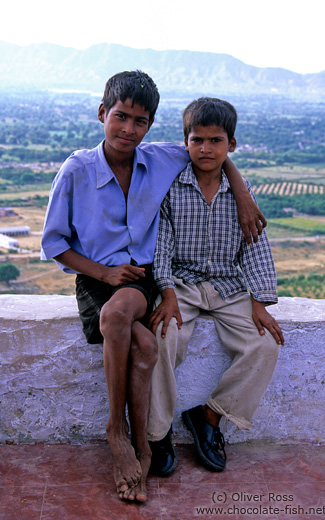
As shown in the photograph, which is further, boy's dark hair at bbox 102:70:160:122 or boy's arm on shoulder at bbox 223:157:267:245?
boy's arm on shoulder at bbox 223:157:267:245

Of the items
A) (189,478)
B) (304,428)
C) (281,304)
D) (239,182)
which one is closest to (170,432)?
(189,478)

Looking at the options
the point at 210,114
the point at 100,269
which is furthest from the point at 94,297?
the point at 210,114

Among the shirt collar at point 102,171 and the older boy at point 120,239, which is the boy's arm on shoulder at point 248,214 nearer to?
the older boy at point 120,239

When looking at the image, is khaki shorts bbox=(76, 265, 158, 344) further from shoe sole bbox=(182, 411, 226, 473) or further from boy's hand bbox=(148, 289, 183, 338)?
shoe sole bbox=(182, 411, 226, 473)

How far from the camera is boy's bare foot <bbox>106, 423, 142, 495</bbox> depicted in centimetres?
179

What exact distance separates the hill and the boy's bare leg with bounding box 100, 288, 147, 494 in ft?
412

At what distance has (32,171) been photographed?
4388 cm

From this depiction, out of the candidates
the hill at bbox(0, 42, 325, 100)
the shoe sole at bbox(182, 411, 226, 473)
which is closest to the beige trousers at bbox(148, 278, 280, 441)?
the shoe sole at bbox(182, 411, 226, 473)

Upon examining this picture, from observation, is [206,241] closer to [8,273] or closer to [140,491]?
[140,491]

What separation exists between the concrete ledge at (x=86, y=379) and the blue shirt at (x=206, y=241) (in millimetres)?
182

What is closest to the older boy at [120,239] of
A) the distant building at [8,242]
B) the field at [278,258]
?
the field at [278,258]

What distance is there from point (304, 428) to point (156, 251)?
35.4 inches

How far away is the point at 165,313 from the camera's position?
196cm

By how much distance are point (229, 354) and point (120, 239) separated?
59cm
